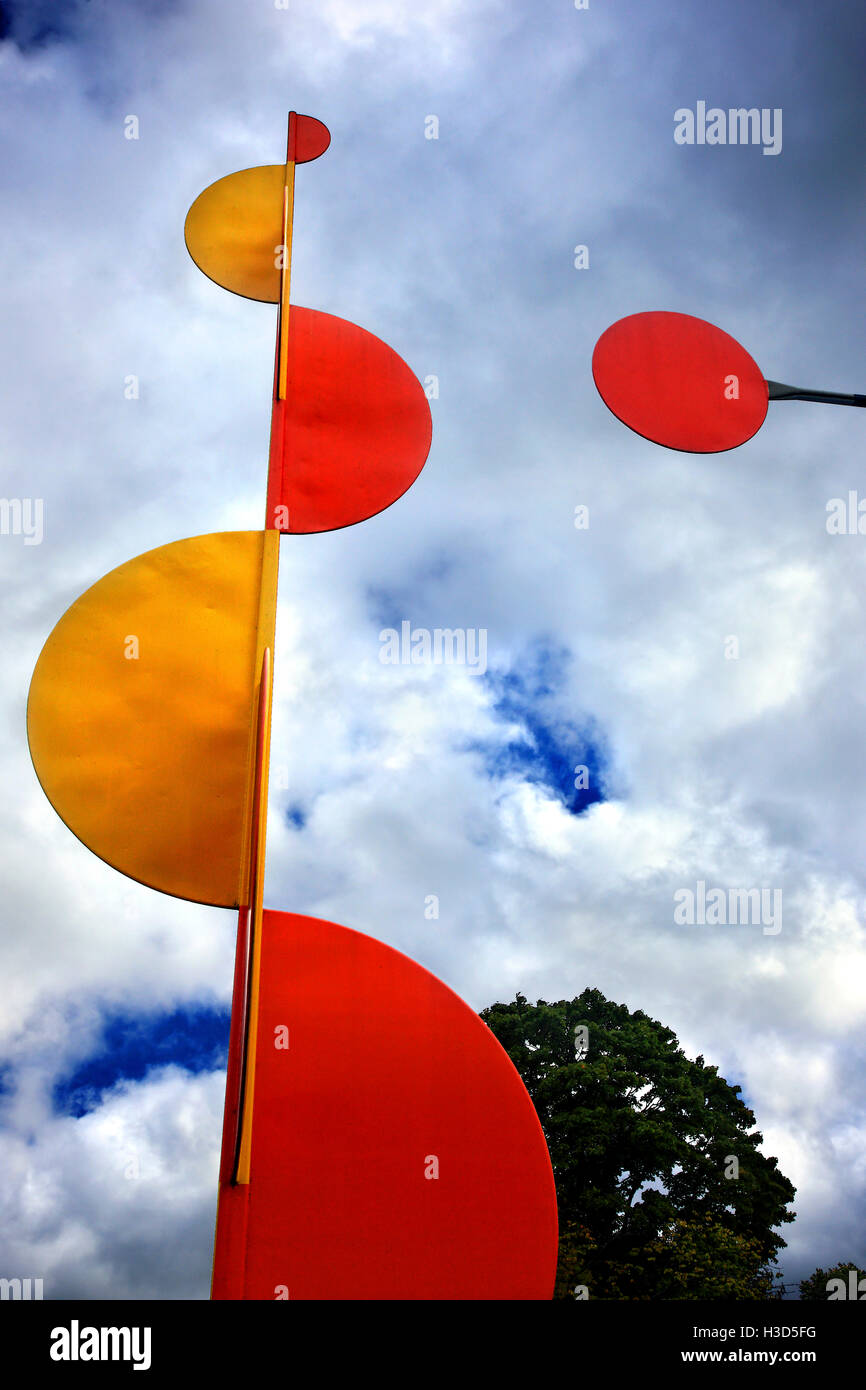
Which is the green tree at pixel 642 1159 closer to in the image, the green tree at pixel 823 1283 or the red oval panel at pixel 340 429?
the green tree at pixel 823 1283

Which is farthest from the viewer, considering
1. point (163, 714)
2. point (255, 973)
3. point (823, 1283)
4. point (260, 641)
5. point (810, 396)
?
point (823, 1283)

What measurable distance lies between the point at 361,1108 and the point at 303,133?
597 cm

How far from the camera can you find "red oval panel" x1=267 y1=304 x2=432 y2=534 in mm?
5145

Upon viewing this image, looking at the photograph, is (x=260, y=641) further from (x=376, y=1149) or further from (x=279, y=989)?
(x=376, y=1149)

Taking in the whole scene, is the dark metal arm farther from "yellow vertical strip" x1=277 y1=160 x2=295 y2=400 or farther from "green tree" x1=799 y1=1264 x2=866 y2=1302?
"green tree" x1=799 y1=1264 x2=866 y2=1302

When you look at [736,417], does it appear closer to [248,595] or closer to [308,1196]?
[248,595]

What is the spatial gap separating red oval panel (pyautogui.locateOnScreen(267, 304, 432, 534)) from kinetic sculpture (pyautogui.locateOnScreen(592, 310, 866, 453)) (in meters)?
1.30

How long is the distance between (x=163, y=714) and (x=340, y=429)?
1978mm

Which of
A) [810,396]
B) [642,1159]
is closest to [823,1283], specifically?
[642,1159]

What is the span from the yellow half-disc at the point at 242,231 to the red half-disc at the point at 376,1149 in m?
3.92

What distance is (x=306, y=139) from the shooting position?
6398 millimetres

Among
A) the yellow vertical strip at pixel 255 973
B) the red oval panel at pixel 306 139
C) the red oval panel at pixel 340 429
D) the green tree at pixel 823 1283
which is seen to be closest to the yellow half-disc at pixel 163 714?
the yellow vertical strip at pixel 255 973

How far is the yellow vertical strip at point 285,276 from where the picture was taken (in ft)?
17.3
